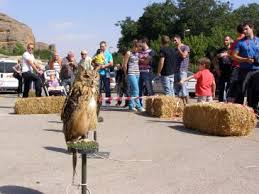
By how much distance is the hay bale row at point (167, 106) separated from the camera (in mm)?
13629

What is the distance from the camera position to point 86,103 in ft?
19.0

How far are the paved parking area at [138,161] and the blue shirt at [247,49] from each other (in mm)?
1605

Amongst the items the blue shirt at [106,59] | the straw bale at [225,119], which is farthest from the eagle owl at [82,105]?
the blue shirt at [106,59]

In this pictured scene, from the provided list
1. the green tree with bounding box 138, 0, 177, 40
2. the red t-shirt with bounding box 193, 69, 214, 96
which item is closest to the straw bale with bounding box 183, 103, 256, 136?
the red t-shirt with bounding box 193, 69, 214, 96

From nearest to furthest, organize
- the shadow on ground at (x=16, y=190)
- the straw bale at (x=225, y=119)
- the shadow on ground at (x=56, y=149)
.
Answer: the shadow on ground at (x=16, y=190) → the shadow on ground at (x=56, y=149) → the straw bale at (x=225, y=119)

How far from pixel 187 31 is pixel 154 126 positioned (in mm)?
96589

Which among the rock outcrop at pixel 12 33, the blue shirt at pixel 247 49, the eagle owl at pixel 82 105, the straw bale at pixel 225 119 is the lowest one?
the straw bale at pixel 225 119

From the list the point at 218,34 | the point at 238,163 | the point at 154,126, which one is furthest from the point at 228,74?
the point at 218,34

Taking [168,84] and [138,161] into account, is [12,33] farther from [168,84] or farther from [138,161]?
[138,161]

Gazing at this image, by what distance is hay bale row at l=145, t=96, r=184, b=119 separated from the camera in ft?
44.7

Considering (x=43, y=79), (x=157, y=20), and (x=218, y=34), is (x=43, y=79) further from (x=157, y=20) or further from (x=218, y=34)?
(x=157, y=20)

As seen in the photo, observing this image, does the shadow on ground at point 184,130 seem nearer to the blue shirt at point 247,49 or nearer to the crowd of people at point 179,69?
the crowd of people at point 179,69

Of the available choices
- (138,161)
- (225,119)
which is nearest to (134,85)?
(225,119)

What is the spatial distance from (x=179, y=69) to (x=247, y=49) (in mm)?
3517
